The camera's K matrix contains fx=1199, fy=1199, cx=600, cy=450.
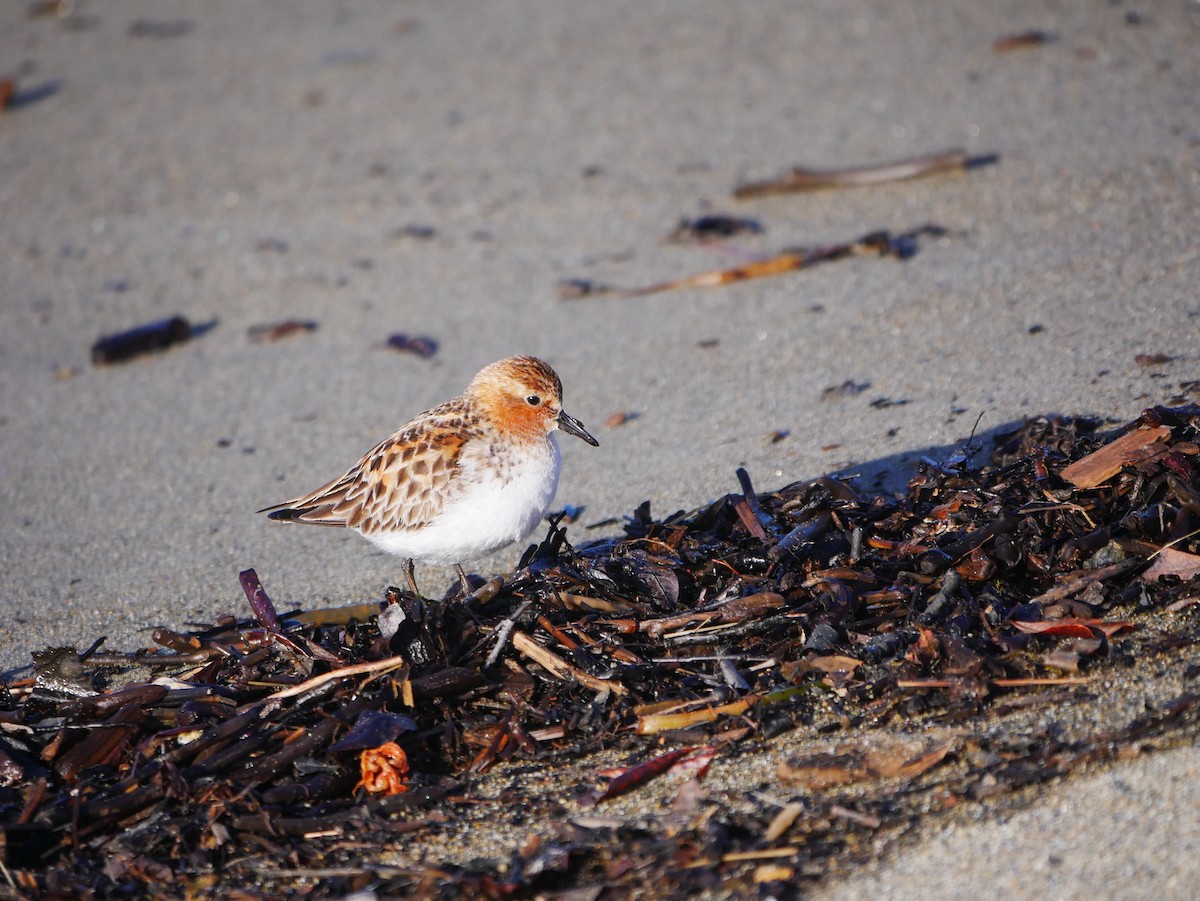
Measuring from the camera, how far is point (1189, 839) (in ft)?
9.58

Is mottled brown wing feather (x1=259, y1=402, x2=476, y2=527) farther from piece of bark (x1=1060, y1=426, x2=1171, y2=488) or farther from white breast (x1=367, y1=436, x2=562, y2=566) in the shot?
piece of bark (x1=1060, y1=426, x2=1171, y2=488)

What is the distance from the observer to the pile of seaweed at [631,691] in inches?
127

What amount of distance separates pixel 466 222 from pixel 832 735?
17.3 ft

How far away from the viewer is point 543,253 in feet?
24.7

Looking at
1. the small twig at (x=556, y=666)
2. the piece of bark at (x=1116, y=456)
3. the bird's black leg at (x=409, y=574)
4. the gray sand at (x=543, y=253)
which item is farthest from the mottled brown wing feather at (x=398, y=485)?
the piece of bark at (x=1116, y=456)

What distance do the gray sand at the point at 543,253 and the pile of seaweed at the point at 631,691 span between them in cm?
41

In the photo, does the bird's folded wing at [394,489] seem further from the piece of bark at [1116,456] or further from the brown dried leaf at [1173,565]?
the brown dried leaf at [1173,565]

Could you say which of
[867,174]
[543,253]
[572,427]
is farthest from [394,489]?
[867,174]

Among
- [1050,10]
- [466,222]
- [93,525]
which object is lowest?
[93,525]

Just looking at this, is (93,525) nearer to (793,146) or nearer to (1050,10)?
(793,146)

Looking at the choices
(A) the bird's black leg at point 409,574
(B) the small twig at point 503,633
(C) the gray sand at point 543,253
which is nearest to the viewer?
(B) the small twig at point 503,633

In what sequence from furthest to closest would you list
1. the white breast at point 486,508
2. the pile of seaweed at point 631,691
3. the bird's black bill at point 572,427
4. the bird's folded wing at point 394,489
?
1. the bird's black bill at point 572,427
2. the bird's folded wing at point 394,489
3. the white breast at point 486,508
4. the pile of seaweed at point 631,691

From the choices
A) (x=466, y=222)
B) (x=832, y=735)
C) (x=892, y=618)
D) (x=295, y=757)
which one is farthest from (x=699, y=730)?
(x=466, y=222)

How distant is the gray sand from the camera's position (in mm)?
5352
